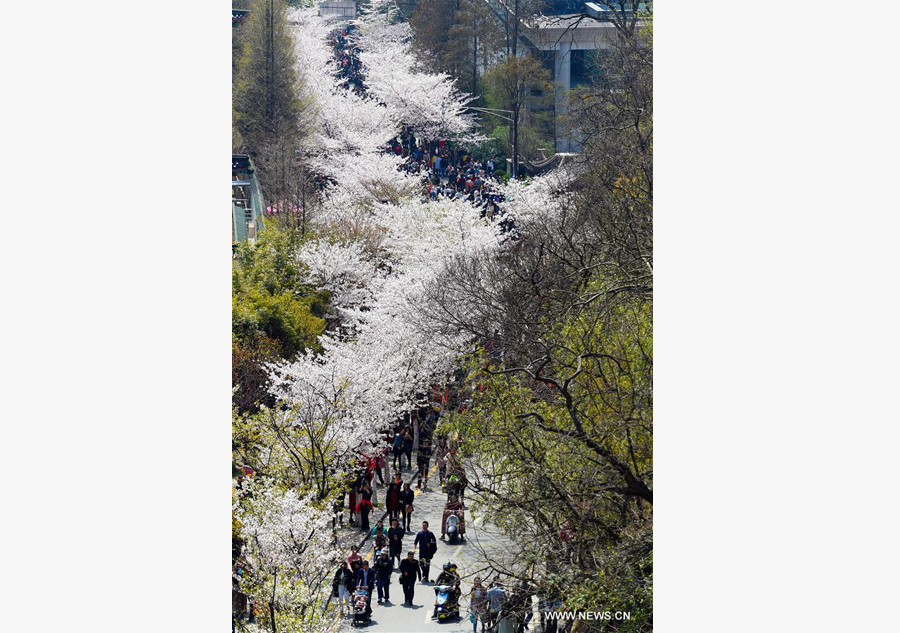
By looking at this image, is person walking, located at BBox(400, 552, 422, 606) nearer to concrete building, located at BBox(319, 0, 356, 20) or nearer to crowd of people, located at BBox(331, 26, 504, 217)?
crowd of people, located at BBox(331, 26, 504, 217)

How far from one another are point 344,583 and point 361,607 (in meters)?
0.50

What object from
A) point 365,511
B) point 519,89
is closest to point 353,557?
point 365,511

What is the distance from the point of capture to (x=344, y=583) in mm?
16797

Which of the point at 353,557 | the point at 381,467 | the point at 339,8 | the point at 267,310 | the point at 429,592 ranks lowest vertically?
the point at 381,467

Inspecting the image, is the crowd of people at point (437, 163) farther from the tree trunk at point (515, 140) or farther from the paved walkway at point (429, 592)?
the paved walkway at point (429, 592)

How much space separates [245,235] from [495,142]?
7.84 metres

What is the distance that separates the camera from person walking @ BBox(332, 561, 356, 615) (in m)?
16.5

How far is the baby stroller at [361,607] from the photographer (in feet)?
54.0

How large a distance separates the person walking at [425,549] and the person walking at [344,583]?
154cm

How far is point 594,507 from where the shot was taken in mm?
13133

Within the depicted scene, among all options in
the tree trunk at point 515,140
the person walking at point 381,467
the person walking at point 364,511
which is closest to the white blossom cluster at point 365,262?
the person walking at point 364,511

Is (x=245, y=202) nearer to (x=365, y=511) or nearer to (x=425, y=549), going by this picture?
(x=365, y=511)

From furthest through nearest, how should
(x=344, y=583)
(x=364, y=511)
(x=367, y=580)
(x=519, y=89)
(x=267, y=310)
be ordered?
(x=519, y=89), (x=267, y=310), (x=364, y=511), (x=344, y=583), (x=367, y=580)

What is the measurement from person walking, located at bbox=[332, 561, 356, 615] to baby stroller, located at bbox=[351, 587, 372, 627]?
0.62 ft
